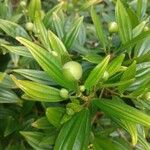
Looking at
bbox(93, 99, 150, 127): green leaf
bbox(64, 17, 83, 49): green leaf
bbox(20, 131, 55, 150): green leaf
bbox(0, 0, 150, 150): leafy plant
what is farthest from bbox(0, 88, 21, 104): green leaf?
bbox(93, 99, 150, 127): green leaf

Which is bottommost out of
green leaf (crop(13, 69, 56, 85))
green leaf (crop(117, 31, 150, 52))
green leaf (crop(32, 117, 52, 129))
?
green leaf (crop(32, 117, 52, 129))

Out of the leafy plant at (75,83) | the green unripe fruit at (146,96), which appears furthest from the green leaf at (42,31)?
the green unripe fruit at (146,96)

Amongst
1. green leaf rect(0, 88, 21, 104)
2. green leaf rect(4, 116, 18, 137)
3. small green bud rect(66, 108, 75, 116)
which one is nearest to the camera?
small green bud rect(66, 108, 75, 116)

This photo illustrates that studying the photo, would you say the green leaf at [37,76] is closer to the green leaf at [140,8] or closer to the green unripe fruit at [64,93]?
the green unripe fruit at [64,93]

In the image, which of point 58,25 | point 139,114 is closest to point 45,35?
point 58,25

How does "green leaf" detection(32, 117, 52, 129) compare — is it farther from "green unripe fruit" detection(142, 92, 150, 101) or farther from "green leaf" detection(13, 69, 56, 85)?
"green unripe fruit" detection(142, 92, 150, 101)

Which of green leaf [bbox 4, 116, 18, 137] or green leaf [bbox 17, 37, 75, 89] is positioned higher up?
green leaf [bbox 17, 37, 75, 89]

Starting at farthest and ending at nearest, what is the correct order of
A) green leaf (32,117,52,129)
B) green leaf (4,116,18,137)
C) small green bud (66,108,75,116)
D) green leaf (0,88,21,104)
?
1. green leaf (4,116,18,137)
2. green leaf (0,88,21,104)
3. green leaf (32,117,52,129)
4. small green bud (66,108,75,116)
